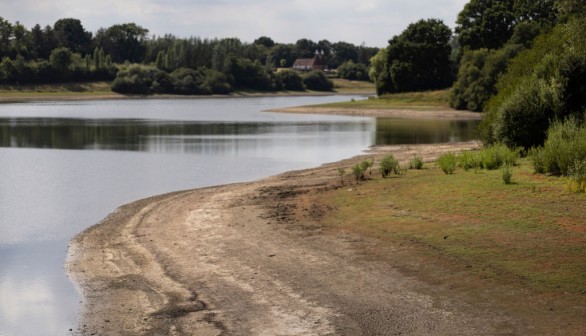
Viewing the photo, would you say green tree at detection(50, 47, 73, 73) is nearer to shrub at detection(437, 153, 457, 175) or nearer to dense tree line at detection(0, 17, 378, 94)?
dense tree line at detection(0, 17, 378, 94)

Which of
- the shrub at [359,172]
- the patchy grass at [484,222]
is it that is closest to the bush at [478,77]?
the shrub at [359,172]

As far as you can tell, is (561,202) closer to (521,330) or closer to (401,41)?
(521,330)

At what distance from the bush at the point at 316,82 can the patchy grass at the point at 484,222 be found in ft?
530

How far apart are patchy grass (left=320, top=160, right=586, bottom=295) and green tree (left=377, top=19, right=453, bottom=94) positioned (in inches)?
3265

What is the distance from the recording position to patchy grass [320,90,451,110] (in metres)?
93.4

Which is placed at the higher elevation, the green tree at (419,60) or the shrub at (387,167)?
the green tree at (419,60)

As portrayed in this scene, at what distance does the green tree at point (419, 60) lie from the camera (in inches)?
4338

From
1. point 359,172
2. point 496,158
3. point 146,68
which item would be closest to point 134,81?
point 146,68

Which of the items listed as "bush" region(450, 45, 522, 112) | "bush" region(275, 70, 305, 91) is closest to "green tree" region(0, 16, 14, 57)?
"bush" region(275, 70, 305, 91)

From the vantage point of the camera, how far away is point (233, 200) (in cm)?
2714

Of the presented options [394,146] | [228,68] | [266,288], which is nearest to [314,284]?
[266,288]

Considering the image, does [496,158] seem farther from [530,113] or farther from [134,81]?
[134,81]

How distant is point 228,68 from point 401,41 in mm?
69962

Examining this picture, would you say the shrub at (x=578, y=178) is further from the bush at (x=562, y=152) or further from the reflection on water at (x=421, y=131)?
the reflection on water at (x=421, y=131)
